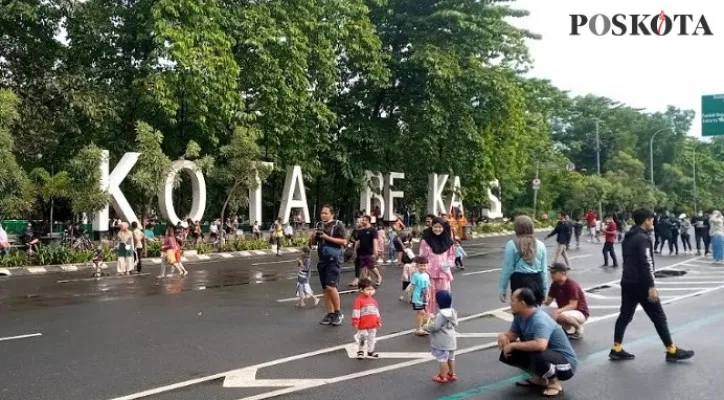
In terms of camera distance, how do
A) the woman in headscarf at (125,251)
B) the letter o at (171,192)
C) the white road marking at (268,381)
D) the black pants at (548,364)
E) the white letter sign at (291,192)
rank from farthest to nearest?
the white letter sign at (291,192), the letter o at (171,192), the woman in headscarf at (125,251), the white road marking at (268,381), the black pants at (548,364)

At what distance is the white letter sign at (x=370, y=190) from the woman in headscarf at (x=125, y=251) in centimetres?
1839

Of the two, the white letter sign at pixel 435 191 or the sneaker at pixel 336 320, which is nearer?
the sneaker at pixel 336 320

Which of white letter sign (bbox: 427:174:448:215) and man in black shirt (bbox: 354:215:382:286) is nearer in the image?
man in black shirt (bbox: 354:215:382:286)

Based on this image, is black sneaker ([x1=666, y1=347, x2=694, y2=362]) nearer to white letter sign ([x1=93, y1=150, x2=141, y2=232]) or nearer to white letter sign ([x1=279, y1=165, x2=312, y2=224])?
white letter sign ([x1=93, y1=150, x2=141, y2=232])

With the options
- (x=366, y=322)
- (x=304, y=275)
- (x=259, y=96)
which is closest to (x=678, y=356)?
(x=366, y=322)

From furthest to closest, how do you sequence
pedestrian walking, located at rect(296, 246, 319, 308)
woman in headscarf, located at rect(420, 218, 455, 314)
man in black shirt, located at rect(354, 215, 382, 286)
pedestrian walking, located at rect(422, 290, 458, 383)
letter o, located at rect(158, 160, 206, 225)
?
1. letter o, located at rect(158, 160, 206, 225)
2. man in black shirt, located at rect(354, 215, 382, 286)
3. pedestrian walking, located at rect(296, 246, 319, 308)
4. woman in headscarf, located at rect(420, 218, 455, 314)
5. pedestrian walking, located at rect(422, 290, 458, 383)

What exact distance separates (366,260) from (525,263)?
20.8 feet

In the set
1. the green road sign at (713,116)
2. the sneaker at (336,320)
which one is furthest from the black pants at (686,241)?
the sneaker at (336,320)

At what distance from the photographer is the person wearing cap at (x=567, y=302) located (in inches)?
361

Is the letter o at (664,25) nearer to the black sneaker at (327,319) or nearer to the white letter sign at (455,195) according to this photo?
the black sneaker at (327,319)

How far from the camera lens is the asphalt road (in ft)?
22.8

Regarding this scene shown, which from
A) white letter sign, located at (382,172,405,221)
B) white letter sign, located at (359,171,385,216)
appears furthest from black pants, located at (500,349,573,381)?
white letter sign, located at (382,172,405,221)

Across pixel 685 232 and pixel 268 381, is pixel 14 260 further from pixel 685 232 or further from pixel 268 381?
pixel 685 232

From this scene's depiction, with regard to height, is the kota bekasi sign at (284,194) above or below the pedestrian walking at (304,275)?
above
